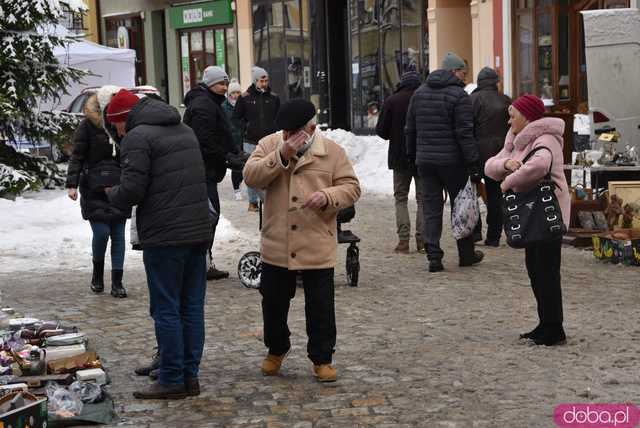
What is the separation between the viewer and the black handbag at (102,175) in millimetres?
10555

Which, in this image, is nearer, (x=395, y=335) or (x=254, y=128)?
(x=395, y=335)

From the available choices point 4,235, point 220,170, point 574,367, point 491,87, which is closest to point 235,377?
point 574,367

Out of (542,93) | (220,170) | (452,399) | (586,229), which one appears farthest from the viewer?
(542,93)

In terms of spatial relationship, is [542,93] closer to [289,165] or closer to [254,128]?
[254,128]

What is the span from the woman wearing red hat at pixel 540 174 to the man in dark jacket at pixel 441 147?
3360 millimetres

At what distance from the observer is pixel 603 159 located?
13.6 meters

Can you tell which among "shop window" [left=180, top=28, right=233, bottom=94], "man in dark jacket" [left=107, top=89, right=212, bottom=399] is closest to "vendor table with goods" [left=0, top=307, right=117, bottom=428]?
"man in dark jacket" [left=107, top=89, right=212, bottom=399]

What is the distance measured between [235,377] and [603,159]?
7107 millimetres

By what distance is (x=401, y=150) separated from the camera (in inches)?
507

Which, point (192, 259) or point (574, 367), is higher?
point (192, 259)

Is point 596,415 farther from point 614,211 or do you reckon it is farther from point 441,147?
point 614,211

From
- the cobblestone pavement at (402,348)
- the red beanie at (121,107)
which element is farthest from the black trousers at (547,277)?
the red beanie at (121,107)

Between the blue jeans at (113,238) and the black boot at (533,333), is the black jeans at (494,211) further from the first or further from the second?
the black boot at (533,333)

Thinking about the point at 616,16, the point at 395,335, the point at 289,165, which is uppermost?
the point at 616,16
